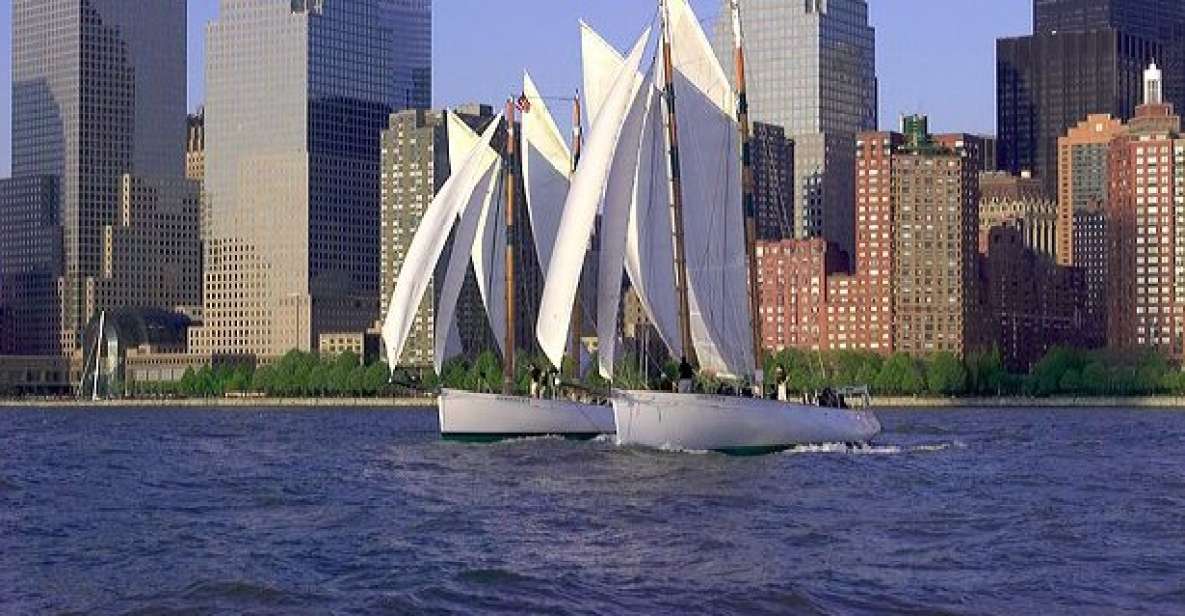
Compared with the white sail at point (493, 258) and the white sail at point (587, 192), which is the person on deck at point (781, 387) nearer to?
the white sail at point (587, 192)

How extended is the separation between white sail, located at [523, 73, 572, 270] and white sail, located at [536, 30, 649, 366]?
22027mm

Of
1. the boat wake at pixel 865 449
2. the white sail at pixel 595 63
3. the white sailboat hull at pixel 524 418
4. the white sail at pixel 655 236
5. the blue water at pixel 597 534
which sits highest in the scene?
the white sail at pixel 595 63

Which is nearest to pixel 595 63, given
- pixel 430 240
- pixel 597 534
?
pixel 430 240

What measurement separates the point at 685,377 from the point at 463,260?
75.7ft

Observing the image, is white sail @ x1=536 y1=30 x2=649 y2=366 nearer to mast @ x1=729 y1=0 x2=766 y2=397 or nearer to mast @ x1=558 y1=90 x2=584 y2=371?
mast @ x1=729 y1=0 x2=766 y2=397

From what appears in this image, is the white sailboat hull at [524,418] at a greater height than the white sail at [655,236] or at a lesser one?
lesser

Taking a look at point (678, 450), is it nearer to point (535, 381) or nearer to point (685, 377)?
point (685, 377)

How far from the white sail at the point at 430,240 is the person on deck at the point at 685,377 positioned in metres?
20.7

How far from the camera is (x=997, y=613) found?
137 feet

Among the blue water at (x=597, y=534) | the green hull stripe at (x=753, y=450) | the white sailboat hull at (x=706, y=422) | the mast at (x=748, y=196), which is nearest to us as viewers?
the blue water at (x=597, y=534)

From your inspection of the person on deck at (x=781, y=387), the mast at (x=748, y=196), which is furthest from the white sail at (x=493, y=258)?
the person on deck at (x=781, y=387)

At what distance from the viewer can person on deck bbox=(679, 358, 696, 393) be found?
79.3 metres

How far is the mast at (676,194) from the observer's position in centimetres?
8400

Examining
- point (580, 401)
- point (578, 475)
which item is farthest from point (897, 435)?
point (578, 475)
